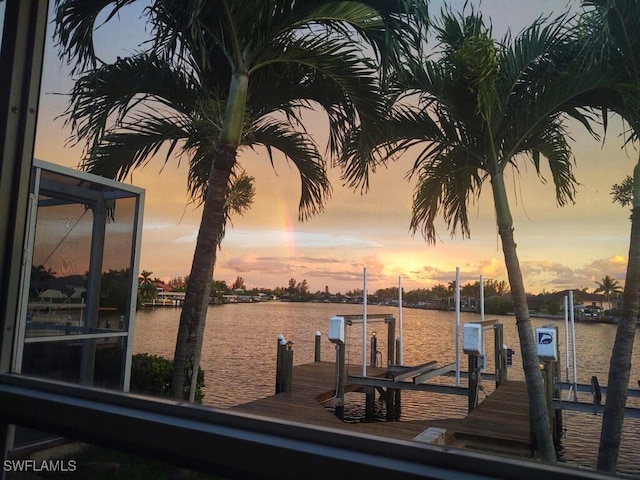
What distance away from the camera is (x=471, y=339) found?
4844mm

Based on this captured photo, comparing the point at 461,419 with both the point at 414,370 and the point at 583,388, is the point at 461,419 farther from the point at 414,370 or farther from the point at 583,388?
the point at 414,370

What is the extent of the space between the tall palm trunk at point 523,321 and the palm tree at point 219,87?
1106 mm

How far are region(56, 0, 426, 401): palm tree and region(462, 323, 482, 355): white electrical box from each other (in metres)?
1.88

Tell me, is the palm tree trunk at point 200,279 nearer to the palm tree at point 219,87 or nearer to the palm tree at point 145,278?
the palm tree at point 219,87

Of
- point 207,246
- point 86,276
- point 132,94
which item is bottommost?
point 86,276

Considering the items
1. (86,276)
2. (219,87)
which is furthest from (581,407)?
(86,276)

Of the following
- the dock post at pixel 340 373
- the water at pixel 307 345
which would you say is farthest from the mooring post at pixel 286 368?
the dock post at pixel 340 373

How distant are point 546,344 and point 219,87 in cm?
322

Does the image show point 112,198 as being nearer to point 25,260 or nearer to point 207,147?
point 207,147

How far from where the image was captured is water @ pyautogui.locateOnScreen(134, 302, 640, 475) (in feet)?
10.0

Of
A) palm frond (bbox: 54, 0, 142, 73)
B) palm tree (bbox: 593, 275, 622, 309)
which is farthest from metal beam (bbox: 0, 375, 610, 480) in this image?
palm tree (bbox: 593, 275, 622, 309)

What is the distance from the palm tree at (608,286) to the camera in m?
2.07

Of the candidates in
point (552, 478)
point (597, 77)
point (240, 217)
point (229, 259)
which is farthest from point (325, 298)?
point (552, 478)

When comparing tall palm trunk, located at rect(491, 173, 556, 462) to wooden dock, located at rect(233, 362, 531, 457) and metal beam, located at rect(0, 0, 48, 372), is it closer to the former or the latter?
wooden dock, located at rect(233, 362, 531, 457)
